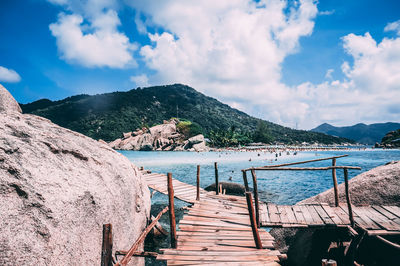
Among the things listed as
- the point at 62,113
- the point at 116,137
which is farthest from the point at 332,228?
the point at 62,113

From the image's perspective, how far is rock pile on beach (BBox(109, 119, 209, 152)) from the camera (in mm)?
74631

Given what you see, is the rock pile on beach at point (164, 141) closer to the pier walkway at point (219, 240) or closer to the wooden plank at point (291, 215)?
the pier walkway at point (219, 240)

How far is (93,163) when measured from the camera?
15.2 feet

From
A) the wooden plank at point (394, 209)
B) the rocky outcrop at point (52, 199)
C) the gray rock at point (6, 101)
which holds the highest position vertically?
the gray rock at point (6, 101)

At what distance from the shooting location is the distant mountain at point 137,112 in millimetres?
99125

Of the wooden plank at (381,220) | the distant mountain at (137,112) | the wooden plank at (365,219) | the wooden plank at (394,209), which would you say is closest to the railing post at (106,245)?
the wooden plank at (365,219)

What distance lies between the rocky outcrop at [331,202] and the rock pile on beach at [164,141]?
6452 centimetres

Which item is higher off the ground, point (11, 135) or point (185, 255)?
point (11, 135)

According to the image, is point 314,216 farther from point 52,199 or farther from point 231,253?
point 52,199

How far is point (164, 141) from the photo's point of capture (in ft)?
259

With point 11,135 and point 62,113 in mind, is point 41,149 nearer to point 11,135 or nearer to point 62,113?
point 11,135

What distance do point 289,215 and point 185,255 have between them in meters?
3.74

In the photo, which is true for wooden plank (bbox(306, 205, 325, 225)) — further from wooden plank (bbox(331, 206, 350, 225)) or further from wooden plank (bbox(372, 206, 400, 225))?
wooden plank (bbox(372, 206, 400, 225))

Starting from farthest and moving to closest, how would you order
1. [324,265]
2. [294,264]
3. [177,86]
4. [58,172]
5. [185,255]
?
[177,86], [294,264], [185,255], [58,172], [324,265]
